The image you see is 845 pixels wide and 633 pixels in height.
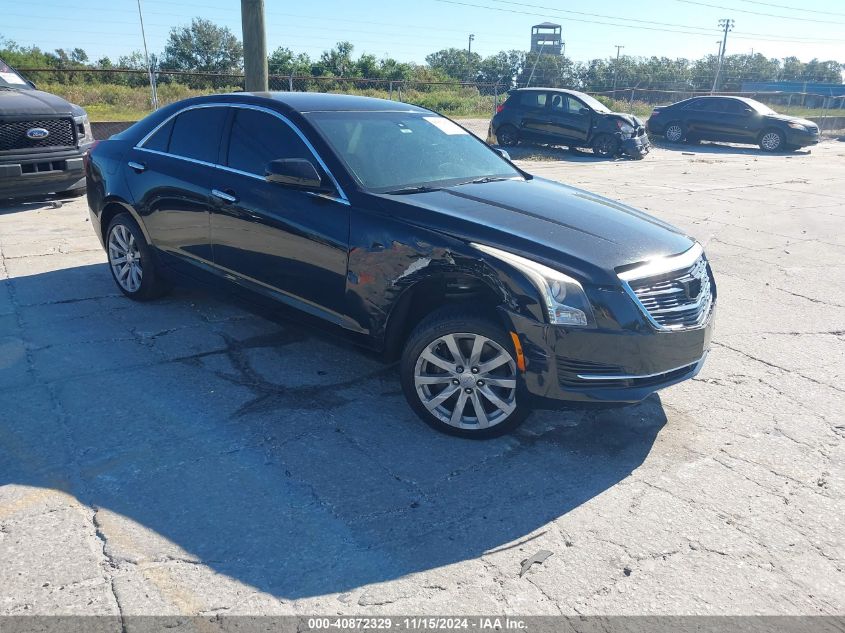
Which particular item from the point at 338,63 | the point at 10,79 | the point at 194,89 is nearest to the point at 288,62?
the point at 338,63

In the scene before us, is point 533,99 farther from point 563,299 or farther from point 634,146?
point 563,299

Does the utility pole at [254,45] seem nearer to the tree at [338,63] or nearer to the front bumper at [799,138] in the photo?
the front bumper at [799,138]

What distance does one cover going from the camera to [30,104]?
9305 mm

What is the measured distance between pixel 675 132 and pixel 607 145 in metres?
6.44

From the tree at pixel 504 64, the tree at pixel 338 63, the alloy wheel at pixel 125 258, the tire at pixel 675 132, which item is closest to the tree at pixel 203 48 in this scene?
the tree at pixel 338 63

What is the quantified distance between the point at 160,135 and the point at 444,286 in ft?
9.79

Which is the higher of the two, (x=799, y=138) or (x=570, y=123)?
(x=570, y=123)

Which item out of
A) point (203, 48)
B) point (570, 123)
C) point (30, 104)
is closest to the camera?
point (30, 104)

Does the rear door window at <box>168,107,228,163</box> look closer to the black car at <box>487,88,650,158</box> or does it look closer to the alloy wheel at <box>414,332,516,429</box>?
the alloy wheel at <box>414,332,516,429</box>

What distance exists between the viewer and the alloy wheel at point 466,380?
3.77 meters

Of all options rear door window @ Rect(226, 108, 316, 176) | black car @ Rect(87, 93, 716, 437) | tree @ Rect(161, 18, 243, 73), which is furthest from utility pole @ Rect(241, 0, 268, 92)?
tree @ Rect(161, 18, 243, 73)

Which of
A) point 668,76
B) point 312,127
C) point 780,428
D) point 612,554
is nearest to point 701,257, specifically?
point 780,428

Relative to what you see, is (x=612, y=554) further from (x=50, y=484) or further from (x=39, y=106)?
(x=39, y=106)

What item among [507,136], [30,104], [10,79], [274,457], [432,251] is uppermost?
[10,79]
